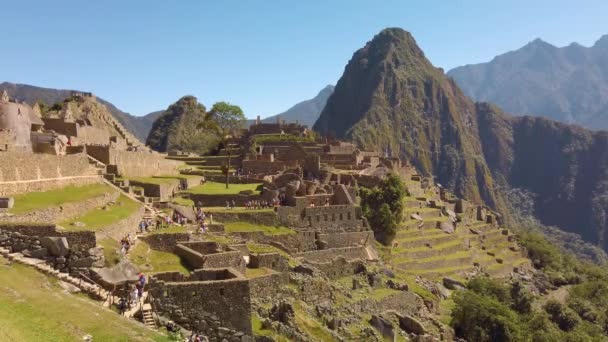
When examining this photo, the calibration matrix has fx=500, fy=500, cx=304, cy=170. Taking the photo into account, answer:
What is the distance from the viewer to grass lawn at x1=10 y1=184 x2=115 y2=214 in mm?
18766

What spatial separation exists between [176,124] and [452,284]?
3100 inches

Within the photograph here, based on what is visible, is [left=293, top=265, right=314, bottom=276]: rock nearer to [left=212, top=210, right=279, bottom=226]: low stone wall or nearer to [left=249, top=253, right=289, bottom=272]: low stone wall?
[left=249, top=253, right=289, bottom=272]: low stone wall

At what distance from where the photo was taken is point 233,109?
8456cm

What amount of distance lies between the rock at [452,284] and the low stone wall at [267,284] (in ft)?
74.3

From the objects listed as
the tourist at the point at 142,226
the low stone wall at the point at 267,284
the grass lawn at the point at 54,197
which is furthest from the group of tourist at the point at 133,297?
the tourist at the point at 142,226

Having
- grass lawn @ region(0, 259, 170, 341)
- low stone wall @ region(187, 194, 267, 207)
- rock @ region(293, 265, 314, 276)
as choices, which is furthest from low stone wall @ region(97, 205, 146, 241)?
low stone wall @ region(187, 194, 267, 207)

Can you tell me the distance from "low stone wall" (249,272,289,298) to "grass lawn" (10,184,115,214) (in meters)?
8.65

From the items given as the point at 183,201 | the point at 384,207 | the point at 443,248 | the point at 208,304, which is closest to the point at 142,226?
the point at 208,304

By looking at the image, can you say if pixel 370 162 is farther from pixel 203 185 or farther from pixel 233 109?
pixel 233 109

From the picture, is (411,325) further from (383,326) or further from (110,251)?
(110,251)

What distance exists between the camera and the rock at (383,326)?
27.8 m

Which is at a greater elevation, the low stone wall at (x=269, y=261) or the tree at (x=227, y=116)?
the tree at (x=227, y=116)

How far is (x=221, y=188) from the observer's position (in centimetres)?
4069

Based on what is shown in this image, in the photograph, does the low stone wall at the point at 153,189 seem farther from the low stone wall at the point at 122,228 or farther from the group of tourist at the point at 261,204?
the low stone wall at the point at 122,228
